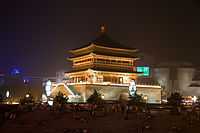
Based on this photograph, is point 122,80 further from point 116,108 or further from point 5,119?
point 5,119

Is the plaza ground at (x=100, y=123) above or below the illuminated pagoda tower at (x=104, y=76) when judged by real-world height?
below

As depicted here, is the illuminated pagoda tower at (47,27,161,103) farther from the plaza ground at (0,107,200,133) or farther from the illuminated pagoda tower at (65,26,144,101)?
the plaza ground at (0,107,200,133)

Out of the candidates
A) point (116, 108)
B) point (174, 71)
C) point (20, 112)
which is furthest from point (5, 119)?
point (174, 71)

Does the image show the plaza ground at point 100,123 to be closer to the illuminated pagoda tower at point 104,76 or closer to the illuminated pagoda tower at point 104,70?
the illuminated pagoda tower at point 104,76

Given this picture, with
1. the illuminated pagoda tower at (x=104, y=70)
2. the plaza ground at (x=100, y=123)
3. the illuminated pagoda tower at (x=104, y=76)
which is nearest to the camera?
the plaza ground at (x=100, y=123)

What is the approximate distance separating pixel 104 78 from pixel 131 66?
19.7 ft

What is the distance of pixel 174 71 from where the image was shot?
269 ft

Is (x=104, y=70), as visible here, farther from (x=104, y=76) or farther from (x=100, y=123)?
(x=100, y=123)

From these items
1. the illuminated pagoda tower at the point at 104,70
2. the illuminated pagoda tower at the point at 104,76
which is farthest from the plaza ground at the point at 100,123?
the illuminated pagoda tower at the point at 104,70

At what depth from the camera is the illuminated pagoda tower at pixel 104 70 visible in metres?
48.9

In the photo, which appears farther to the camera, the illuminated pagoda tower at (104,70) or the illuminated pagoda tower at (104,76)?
the illuminated pagoda tower at (104,70)

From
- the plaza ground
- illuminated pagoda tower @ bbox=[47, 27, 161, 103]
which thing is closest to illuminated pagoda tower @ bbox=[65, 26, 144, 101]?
illuminated pagoda tower @ bbox=[47, 27, 161, 103]

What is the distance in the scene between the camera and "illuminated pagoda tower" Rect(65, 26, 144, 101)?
160ft

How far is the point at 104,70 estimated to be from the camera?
166 feet
